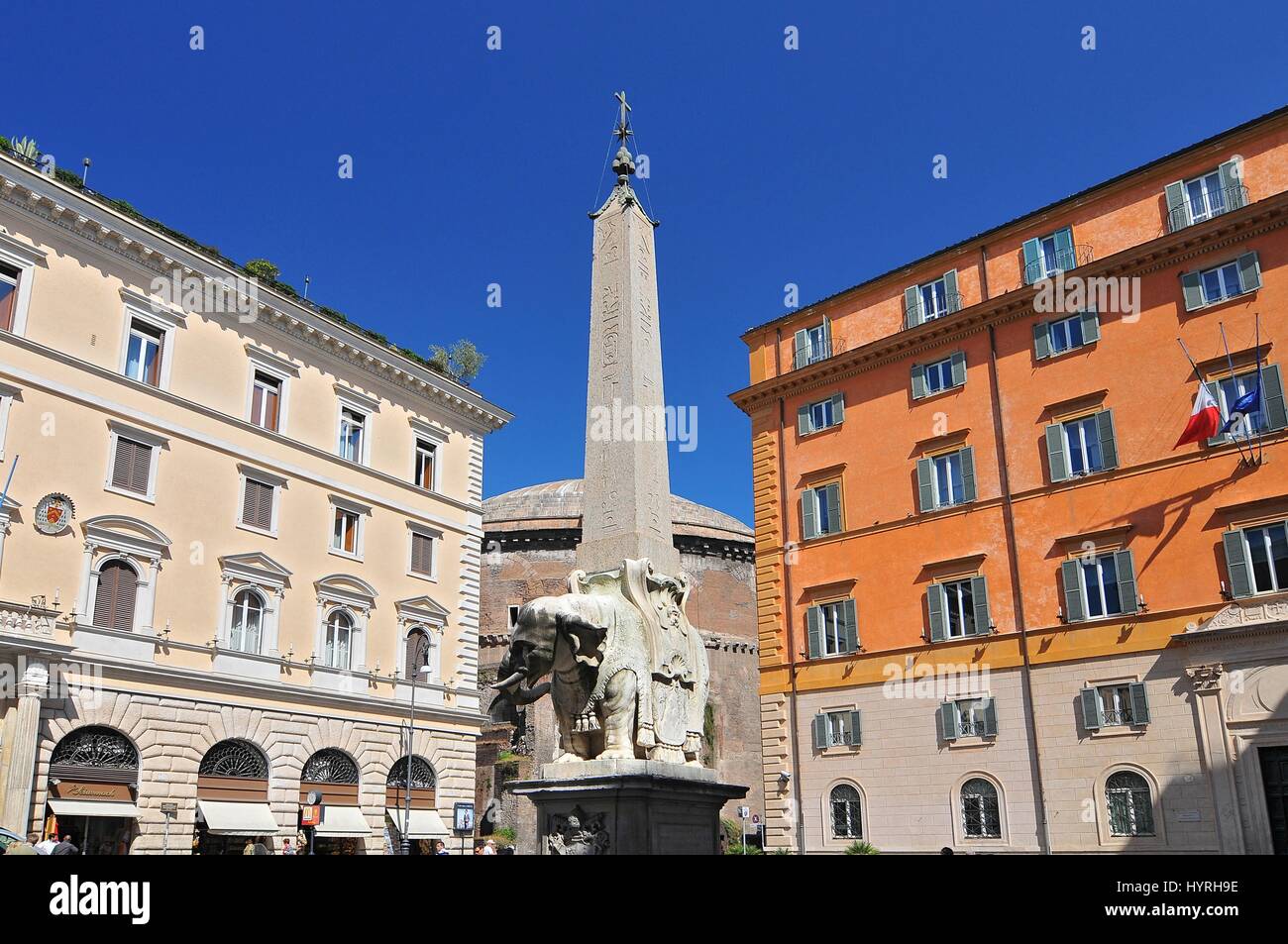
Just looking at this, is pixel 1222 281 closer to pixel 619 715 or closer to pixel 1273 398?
pixel 1273 398

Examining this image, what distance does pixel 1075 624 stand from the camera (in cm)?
2367

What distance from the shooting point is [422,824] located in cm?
2873

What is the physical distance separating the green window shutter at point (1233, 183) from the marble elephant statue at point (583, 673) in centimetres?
2069

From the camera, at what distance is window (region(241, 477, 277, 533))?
1041 inches

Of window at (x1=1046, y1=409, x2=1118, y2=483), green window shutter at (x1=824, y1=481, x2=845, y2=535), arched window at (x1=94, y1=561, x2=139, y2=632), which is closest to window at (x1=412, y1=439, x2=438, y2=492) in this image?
arched window at (x1=94, y1=561, x2=139, y2=632)

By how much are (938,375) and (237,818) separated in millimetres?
20458

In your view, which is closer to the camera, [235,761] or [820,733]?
[235,761]

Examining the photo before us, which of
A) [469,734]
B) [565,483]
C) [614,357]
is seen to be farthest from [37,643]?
[565,483]

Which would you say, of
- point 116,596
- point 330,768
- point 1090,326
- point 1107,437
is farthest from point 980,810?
point 116,596

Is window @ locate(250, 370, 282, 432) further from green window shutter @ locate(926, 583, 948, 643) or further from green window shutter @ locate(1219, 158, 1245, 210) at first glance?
green window shutter @ locate(1219, 158, 1245, 210)

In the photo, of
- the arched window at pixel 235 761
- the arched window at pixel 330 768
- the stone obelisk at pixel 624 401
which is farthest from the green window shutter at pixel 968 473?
the arched window at pixel 235 761

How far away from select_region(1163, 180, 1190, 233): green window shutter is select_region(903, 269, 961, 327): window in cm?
534
